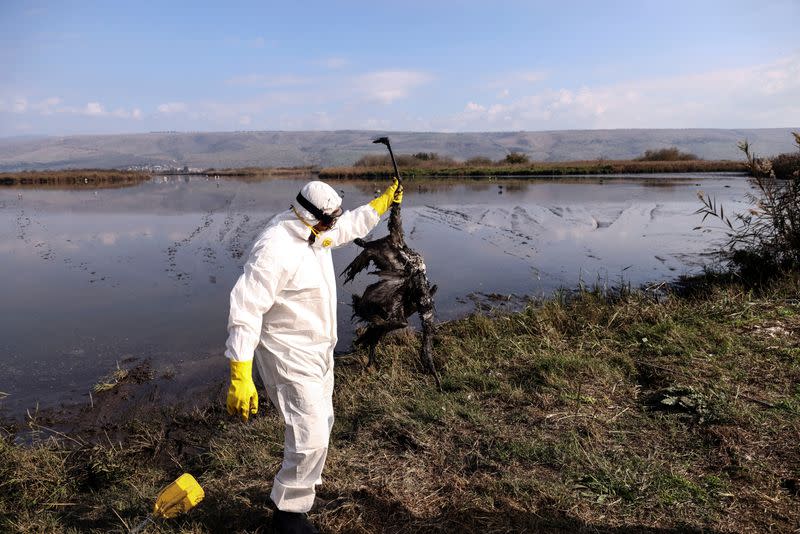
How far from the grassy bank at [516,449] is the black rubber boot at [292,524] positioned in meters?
0.20

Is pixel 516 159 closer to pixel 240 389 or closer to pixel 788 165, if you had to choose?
pixel 788 165

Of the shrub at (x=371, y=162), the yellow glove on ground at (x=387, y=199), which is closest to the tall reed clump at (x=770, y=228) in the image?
the yellow glove on ground at (x=387, y=199)

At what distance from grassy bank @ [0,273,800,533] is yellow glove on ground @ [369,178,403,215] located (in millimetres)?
1771

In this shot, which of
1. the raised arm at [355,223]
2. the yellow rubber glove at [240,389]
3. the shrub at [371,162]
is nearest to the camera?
the yellow rubber glove at [240,389]

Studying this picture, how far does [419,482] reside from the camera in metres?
3.50

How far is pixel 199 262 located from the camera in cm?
1195

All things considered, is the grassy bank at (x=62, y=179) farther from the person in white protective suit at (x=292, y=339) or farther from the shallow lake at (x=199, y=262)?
the person in white protective suit at (x=292, y=339)

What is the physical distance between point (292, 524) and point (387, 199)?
8.75 ft

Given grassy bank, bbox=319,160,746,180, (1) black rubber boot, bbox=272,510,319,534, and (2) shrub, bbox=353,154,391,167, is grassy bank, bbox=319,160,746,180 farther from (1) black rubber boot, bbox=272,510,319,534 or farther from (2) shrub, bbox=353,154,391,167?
(1) black rubber boot, bbox=272,510,319,534

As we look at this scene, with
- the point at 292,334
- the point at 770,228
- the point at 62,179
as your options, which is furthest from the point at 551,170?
the point at 62,179

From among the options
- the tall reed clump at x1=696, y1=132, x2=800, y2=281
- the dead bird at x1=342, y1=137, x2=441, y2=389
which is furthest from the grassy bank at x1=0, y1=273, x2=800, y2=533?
the tall reed clump at x1=696, y1=132, x2=800, y2=281

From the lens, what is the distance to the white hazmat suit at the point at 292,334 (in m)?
2.88

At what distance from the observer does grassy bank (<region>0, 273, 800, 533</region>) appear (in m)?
3.16

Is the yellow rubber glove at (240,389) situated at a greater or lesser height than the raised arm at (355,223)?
lesser
